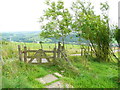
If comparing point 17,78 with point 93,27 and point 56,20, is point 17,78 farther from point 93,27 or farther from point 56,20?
point 93,27

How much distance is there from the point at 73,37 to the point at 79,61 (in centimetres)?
160

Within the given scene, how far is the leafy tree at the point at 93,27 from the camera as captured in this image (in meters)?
7.13

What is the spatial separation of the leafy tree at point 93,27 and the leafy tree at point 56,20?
0.54m

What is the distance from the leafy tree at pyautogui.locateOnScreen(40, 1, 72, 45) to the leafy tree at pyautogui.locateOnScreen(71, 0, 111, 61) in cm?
54

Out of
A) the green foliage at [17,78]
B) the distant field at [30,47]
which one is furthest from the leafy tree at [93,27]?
the green foliage at [17,78]

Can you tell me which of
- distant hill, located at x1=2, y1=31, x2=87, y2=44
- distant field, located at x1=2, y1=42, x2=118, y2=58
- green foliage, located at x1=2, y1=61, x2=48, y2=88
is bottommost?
green foliage, located at x1=2, y1=61, x2=48, y2=88

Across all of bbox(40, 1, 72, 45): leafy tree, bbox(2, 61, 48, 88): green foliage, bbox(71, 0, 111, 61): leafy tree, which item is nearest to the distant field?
bbox(40, 1, 72, 45): leafy tree

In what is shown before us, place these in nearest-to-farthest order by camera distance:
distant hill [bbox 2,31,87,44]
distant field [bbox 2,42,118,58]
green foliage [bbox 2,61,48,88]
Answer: green foliage [bbox 2,61,48,88], distant field [bbox 2,42,118,58], distant hill [bbox 2,31,87,44]

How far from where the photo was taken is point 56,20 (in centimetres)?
724

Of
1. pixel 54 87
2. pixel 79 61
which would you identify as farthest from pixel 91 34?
pixel 54 87

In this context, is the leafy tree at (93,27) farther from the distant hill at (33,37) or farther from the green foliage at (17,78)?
the green foliage at (17,78)

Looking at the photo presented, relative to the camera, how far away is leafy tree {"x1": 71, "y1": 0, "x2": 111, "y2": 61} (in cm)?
713

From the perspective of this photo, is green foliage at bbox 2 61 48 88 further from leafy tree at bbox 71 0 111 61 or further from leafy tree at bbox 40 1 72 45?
leafy tree at bbox 71 0 111 61

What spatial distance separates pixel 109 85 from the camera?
12.0 feet
